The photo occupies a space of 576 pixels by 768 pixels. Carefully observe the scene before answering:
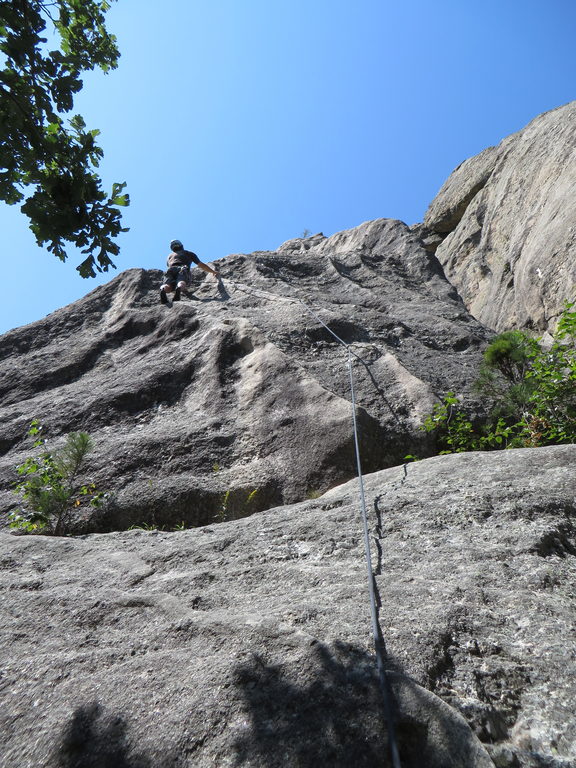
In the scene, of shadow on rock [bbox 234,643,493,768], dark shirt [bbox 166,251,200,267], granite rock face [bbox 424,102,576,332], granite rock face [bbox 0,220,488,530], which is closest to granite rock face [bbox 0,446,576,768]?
shadow on rock [bbox 234,643,493,768]

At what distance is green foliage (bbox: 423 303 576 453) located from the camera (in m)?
4.59

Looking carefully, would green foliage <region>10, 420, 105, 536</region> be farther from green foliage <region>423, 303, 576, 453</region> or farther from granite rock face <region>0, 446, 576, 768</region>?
green foliage <region>423, 303, 576, 453</region>

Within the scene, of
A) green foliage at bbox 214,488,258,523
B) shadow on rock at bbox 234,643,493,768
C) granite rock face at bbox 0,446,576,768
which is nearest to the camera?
shadow on rock at bbox 234,643,493,768

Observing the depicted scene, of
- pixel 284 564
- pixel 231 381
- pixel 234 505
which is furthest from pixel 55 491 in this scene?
pixel 284 564

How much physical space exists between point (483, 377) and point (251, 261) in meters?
6.13

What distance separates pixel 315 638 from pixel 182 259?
27.4 feet

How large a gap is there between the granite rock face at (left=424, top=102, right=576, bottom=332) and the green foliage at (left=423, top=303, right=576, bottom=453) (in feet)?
5.99

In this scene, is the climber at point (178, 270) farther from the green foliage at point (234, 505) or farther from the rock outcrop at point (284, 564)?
the green foliage at point (234, 505)

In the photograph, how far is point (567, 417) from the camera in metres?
4.57

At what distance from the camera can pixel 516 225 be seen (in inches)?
420

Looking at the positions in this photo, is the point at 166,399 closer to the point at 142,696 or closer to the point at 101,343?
the point at 101,343

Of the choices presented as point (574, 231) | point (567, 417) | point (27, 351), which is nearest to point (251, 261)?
point (27, 351)

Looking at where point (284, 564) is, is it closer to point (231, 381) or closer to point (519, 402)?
point (519, 402)

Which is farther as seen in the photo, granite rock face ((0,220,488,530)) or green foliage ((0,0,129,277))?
granite rock face ((0,220,488,530))
